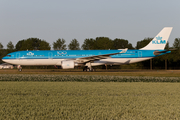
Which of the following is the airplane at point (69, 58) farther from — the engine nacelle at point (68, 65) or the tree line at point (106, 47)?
the tree line at point (106, 47)

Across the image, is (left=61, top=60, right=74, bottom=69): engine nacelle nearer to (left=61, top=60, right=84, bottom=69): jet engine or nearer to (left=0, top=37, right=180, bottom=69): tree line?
(left=61, top=60, right=84, bottom=69): jet engine

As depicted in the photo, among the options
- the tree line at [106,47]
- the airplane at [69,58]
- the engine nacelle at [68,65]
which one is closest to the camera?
the engine nacelle at [68,65]

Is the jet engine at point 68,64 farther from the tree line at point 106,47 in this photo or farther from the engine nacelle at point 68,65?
the tree line at point 106,47

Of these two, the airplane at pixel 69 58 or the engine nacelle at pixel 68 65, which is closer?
the engine nacelle at pixel 68 65

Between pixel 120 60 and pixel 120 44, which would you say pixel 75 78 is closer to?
pixel 120 60

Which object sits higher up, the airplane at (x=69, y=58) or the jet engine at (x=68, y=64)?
the airplane at (x=69, y=58)

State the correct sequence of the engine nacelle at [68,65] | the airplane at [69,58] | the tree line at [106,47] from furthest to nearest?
the tree line at [106,47] → the airplane at [69,58] → the engine nacelle at [68,65]

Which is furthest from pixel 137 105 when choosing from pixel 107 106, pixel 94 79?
pixel 94 79

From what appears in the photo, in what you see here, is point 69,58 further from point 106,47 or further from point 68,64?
point 106,47

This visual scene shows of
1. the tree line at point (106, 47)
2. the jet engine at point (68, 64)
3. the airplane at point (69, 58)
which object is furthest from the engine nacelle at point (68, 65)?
the tree line at point (106, 47)

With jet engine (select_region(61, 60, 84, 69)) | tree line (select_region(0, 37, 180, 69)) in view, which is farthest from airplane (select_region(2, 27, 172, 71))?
tree line (select_region(0, 37, 180, 69))

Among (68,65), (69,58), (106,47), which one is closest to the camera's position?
(68,65)

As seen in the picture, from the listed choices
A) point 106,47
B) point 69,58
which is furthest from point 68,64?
point 106,47

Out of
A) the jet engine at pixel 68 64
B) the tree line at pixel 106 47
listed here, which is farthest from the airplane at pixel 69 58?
the tree line at pixel 106 47
